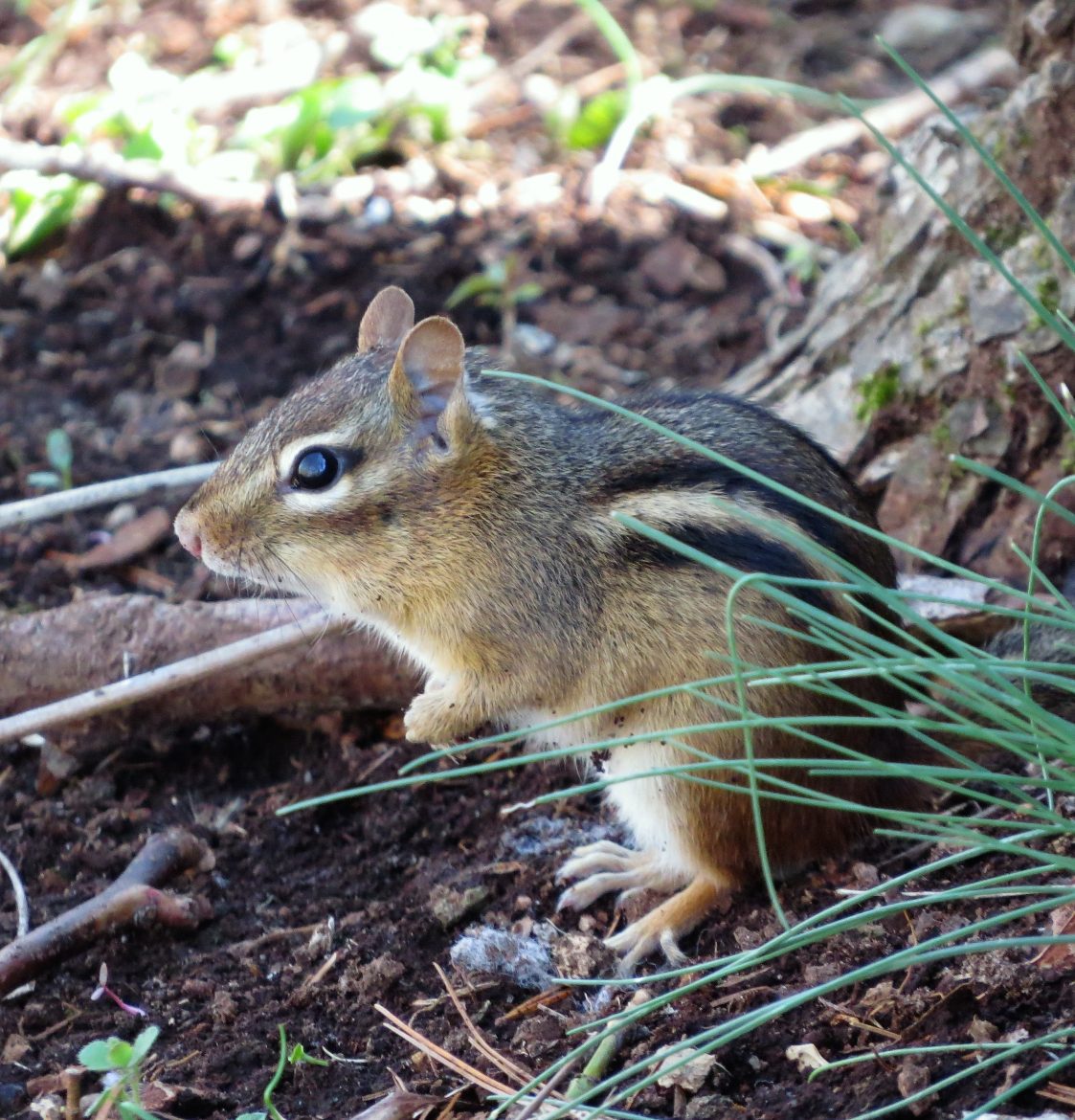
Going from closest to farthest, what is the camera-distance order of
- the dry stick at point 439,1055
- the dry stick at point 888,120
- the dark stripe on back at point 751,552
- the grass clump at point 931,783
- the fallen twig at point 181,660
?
the grass clump at point 931,783 → the dry stick at point 439,1055 → the dark stripe on back at point 751,552 → the fallen twig at point 181,660 → the dry stick at point 888,120

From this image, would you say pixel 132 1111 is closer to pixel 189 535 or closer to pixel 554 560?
pixel 189 535

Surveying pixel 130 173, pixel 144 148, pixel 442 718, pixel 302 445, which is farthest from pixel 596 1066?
pixel 144 148

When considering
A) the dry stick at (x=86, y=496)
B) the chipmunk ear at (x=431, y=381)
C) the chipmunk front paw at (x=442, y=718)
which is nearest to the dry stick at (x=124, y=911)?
the chipmunk front paw at (x=442, y=718)

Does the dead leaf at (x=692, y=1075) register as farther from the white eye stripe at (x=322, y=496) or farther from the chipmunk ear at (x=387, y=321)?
the chipmunk ear at (x=387, y=321)

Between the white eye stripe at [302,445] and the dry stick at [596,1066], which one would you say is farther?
the white eye stripe at [302,445]

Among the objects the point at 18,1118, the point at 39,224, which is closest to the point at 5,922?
the point at 18,1118

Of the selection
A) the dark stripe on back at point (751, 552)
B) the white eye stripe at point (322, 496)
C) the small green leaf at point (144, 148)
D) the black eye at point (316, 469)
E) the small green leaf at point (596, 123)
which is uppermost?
the small green leaf at point (596, 123)
